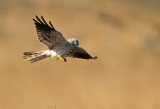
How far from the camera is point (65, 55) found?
3497cm

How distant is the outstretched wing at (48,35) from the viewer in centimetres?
3462

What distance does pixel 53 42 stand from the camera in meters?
34.8

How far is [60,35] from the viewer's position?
34562 mm

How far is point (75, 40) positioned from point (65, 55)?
623 millimetres

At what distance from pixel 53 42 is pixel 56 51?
310mm

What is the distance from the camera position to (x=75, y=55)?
3612cm

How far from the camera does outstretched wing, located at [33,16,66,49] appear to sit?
34625 millimetres

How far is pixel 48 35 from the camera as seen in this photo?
1369 inches

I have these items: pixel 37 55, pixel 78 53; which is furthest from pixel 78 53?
pixel 37 55

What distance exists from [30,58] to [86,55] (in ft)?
6.97

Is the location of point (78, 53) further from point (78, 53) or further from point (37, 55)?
point (37, 55)

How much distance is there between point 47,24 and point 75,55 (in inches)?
77.9

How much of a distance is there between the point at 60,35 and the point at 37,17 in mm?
958

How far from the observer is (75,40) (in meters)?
35.2
